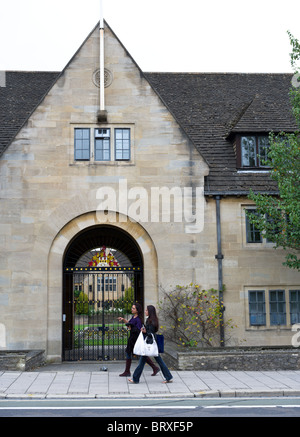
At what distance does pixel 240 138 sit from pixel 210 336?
748 centimetres

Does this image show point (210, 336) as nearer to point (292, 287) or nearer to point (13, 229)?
point (292, 287)

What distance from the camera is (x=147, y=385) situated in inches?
477

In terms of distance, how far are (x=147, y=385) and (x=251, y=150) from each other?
10.6 metres

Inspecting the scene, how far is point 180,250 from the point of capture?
57.7ft

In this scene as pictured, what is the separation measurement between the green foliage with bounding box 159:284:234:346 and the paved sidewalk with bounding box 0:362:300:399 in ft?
9.99

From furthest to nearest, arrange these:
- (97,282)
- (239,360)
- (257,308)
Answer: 1. (97,282)
2. (257,308)
3. (239,360)

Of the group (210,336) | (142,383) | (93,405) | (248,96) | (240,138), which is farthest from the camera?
(248,96)

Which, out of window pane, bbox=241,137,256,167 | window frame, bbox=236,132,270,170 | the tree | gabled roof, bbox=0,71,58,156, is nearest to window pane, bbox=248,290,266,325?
the tree

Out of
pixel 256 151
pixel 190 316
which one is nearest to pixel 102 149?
pixel 256 151

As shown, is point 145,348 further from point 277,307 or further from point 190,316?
point 277,307

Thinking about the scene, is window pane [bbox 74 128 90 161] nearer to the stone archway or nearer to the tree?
the stone archway

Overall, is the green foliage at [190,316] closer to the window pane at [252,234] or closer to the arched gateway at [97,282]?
the arched gateway at [97,282]

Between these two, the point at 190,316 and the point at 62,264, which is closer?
the point at 190,316

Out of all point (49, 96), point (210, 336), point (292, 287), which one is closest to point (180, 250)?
point (210, 336)
